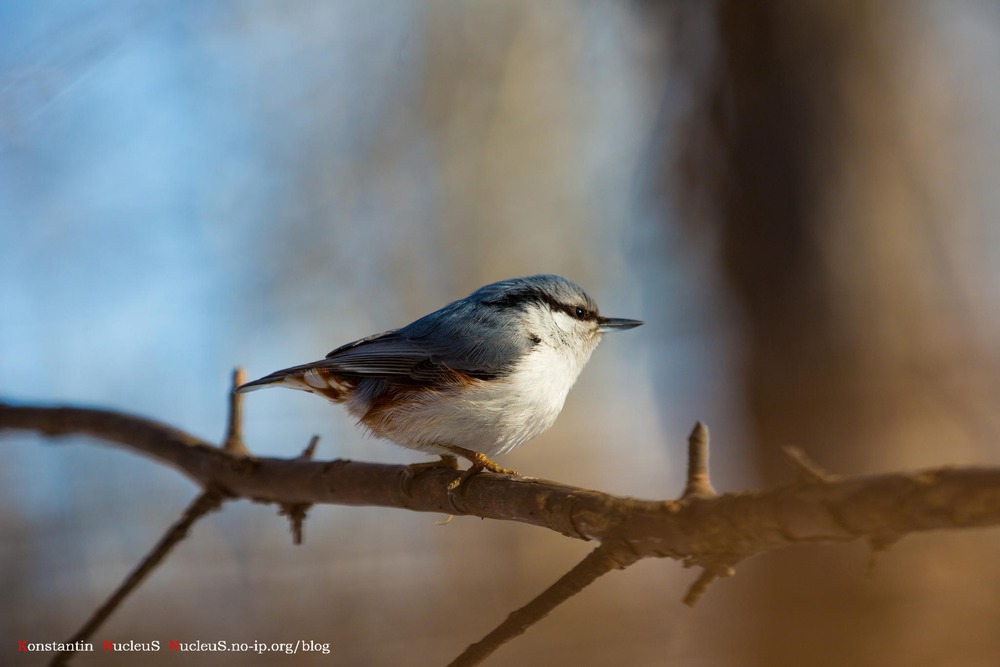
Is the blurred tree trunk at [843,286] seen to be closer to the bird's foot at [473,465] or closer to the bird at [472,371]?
the bird at [472,371]

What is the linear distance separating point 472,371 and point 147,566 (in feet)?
2.83

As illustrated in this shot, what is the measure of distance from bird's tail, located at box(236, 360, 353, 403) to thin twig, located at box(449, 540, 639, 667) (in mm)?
934

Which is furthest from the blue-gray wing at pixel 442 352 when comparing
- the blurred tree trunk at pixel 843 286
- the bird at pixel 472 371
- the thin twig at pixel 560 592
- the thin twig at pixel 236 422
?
the blurred tree trunk at pixel 843 286

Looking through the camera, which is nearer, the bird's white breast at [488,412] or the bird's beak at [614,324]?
the bird's white breast at [488,412]

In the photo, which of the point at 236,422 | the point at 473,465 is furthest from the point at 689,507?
the point at 236,422

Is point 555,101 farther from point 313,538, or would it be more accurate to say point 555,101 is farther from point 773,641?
point 773,641

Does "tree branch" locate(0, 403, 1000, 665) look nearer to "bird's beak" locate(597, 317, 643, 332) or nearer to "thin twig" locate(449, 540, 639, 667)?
"thin twig" locate(449, 540, 639, 667)

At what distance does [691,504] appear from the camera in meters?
0.98

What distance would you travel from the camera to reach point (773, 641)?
3.12m

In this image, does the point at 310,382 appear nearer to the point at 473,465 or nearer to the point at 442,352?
the point at 442,352

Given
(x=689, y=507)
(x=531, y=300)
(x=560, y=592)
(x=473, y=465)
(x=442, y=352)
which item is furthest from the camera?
(x=531, y=300)

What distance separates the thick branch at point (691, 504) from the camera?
761mm

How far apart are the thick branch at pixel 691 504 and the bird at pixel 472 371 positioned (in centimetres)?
16

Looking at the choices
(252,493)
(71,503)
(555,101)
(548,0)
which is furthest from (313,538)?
(548,0)
